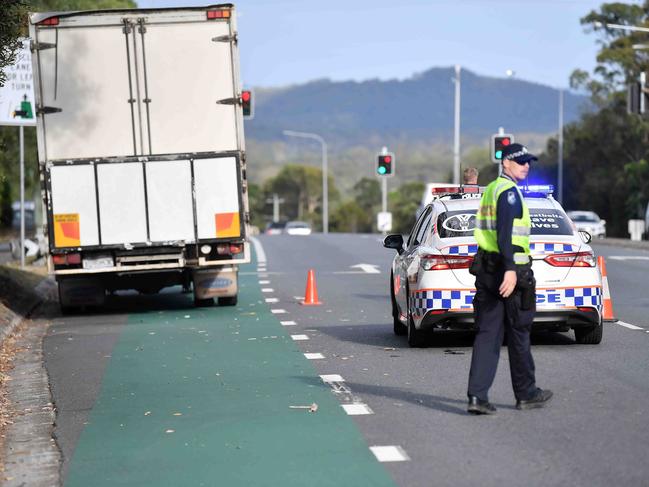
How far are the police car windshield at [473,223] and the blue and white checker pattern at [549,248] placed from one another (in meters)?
0.28

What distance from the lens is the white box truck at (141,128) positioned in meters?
18.0

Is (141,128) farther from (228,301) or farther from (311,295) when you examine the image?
(311,295)

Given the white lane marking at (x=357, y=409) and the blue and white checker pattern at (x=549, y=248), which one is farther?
the blue and white checker pattern at (x=549, y=248)

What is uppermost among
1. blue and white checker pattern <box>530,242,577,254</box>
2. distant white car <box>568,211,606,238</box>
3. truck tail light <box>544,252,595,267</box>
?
blue and white checker pattern <box>530,242,577,254</box>

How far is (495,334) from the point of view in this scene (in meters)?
9.20

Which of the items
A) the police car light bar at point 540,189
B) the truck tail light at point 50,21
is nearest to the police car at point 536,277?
the police car light bar at point 540,189

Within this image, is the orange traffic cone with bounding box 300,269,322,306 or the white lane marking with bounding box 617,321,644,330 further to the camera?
the orange traffic cone with bounding box 300,269,322,306

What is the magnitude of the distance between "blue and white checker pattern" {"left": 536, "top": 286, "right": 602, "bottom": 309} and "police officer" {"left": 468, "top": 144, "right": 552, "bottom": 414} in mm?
3442

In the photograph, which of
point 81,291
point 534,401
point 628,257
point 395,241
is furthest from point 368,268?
point 534,401

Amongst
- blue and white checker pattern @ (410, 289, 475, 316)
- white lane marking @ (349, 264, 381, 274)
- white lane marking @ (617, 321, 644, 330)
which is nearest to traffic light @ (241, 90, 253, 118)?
white lane marking @ (349, 264, 381, 274)

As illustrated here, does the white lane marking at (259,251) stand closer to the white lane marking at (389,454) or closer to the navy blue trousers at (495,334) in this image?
the navy blue trousers at (495,334)

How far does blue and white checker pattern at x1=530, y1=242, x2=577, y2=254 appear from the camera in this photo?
12.7 m

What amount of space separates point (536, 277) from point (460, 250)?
0.76 meters

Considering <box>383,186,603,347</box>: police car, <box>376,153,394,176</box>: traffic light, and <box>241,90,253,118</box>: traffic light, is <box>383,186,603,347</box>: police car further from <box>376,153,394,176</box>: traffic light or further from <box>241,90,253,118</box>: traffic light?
<box>376,153,394,176</box>: traffic light
